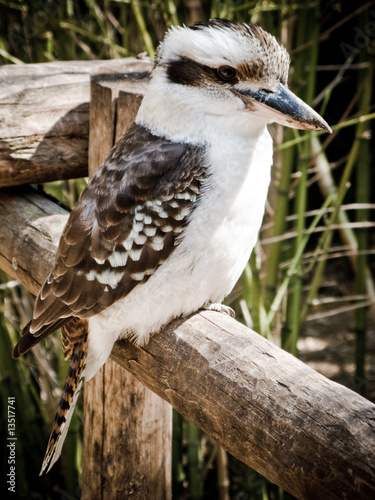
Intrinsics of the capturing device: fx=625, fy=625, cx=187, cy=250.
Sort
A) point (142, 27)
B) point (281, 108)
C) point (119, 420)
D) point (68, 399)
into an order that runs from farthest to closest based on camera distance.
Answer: point (142, 27)
point (119, 420)
point (68, 399)
point (281, 108)

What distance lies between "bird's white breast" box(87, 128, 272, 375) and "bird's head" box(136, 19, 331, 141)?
0.08 metres

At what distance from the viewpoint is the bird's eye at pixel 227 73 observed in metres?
1.20

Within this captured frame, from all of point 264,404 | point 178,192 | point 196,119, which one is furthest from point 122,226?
point 264,404

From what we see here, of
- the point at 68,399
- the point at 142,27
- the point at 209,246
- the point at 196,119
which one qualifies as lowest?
the point at 68,399

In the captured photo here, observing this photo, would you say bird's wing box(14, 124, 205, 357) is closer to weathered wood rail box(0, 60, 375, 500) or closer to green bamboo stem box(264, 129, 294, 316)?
weathered wood rail box(0, 60, 375, 500)

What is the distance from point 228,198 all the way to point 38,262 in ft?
1.68

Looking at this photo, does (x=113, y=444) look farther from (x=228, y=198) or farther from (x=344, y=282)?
(x=344, y=282)

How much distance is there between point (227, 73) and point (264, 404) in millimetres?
637

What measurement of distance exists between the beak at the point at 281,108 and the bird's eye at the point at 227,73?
25mm

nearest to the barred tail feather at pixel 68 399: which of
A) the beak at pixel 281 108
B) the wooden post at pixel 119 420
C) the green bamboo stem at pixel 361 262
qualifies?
the wooden post at pixel 119 420

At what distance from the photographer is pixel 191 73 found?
124cm

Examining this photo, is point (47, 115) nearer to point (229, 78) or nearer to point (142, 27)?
point (142, 27)

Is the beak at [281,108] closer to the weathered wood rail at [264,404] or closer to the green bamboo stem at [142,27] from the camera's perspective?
the weathered wood rail at [264,404]

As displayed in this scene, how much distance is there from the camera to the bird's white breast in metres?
1.22
